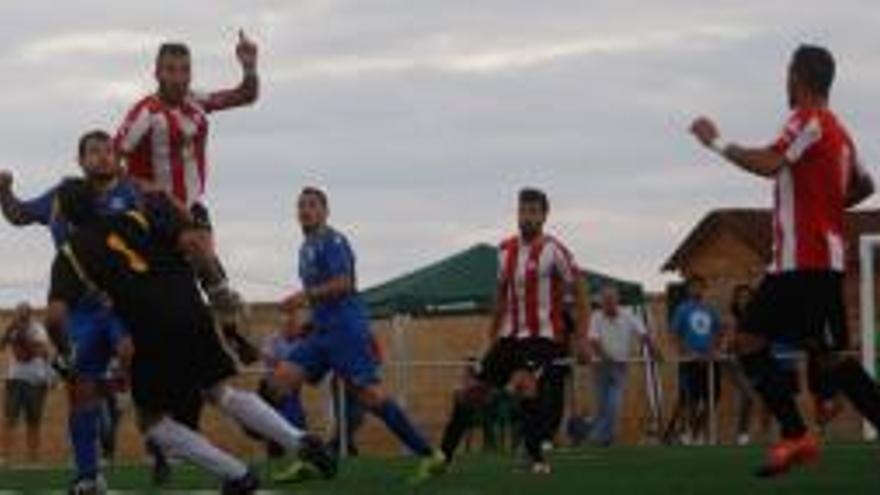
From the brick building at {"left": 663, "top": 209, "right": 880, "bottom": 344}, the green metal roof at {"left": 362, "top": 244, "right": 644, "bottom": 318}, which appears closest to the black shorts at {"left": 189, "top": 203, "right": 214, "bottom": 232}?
the green metal roof at {"left": 362, "top": 244, "right": 644, "bottom": 318}

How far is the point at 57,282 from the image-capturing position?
12.5m

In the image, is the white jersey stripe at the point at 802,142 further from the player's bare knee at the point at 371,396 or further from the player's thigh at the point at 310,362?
the player's thigh at the point at 310,362

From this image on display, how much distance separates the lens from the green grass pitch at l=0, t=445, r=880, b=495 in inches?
532

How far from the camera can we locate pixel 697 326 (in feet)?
92.8

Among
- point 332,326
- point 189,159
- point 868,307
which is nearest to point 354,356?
point 332,326

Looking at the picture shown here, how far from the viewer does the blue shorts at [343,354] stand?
649 inches

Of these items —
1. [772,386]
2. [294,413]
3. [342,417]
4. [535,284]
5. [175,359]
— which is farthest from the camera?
[342,417]

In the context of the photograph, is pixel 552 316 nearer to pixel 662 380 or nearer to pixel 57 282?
pixel 57 282

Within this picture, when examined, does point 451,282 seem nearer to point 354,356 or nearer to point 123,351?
point 354,356

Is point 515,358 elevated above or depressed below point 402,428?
above

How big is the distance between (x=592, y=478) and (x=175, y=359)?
15.1ft

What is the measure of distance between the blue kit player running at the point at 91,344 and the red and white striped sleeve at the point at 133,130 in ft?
1.91

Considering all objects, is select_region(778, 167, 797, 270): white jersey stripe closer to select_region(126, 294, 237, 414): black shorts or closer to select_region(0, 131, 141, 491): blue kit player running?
select_region(126, 294, 237, 414): black shorts

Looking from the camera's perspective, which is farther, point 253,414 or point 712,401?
point 712,401
